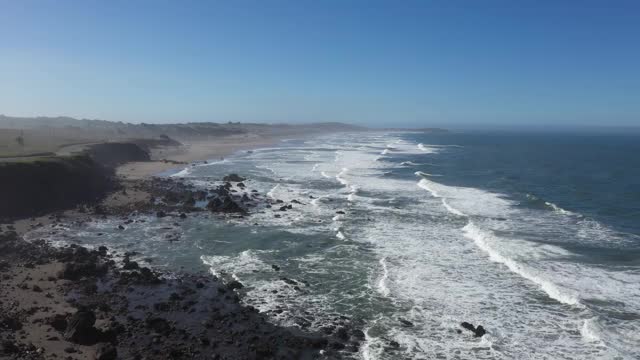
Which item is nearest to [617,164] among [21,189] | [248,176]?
[248,176]

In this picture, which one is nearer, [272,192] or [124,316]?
[124,316]

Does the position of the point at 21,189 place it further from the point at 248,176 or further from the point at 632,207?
the point at 632,207

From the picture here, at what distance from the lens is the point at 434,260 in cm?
2697

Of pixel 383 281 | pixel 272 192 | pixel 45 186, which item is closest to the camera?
pixel 383 281

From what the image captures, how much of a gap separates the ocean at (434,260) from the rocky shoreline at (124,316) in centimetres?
116

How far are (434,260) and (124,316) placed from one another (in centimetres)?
1517

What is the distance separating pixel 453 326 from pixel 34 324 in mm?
14728

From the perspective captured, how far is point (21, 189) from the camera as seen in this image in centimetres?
3594

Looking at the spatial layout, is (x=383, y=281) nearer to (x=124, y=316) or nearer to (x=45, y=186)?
(x=124, y=316)

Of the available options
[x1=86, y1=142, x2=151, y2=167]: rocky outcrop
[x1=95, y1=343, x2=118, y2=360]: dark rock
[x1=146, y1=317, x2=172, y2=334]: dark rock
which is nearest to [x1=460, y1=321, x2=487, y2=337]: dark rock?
[x1=146, y1=317, x2=172, y2=334]: dark rock

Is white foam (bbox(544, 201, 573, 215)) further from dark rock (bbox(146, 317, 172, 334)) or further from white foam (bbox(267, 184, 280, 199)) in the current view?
dark rock (bbox(146, 317, 172, 334))

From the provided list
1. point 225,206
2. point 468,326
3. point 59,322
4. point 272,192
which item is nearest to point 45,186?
point 225,206

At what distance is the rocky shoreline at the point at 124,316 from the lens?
16.8 meters

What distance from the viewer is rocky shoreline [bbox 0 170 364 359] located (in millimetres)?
16766
